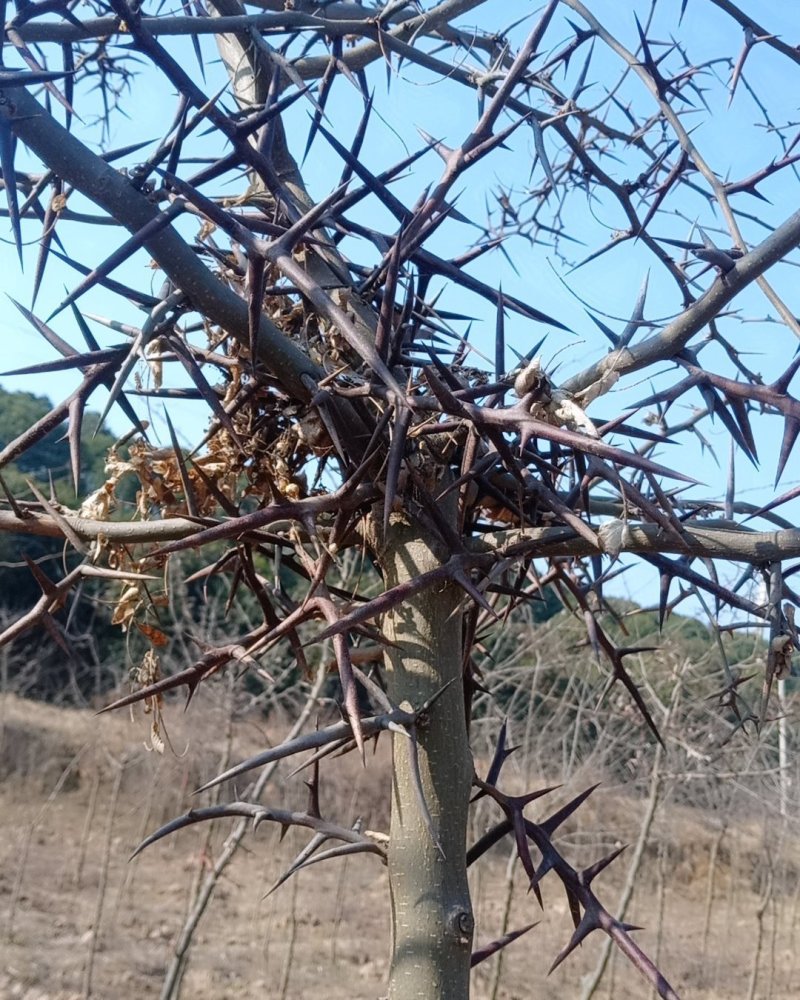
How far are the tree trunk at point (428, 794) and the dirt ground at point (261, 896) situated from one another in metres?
3.67

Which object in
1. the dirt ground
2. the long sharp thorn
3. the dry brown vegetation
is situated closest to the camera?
the long sharp thorn

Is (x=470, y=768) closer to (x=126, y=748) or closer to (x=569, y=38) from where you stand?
(x=569, y=38)

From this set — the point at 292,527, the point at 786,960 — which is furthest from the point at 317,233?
the point at 786,960

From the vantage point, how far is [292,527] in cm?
87

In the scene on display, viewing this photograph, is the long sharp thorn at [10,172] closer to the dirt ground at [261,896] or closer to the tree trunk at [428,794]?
the tree trunk at [428,794]

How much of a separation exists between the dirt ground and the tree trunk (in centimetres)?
367

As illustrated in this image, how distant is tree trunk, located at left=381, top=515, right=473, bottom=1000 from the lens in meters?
0.78

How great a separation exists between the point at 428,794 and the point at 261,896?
6019mm

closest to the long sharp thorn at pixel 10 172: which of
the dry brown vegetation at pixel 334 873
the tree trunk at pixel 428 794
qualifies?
the tree trunk at pixel 428 794

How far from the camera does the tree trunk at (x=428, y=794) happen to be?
30.7 inches

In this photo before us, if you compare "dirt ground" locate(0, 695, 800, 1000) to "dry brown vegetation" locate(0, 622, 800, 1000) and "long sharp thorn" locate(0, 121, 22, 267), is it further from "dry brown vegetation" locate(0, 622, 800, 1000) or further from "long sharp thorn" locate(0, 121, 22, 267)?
"long sharp thorn" locate(0, 121, 22, 267)

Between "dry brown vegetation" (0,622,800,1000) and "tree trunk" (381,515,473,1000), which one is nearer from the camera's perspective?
"tree trunk" (381,515,473,1000)

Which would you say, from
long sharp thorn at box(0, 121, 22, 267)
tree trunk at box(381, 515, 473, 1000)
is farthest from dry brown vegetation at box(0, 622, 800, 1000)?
long sharp thorn at box(0, 121, 22, 267)

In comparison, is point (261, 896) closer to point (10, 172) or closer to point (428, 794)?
point (428, 794)
